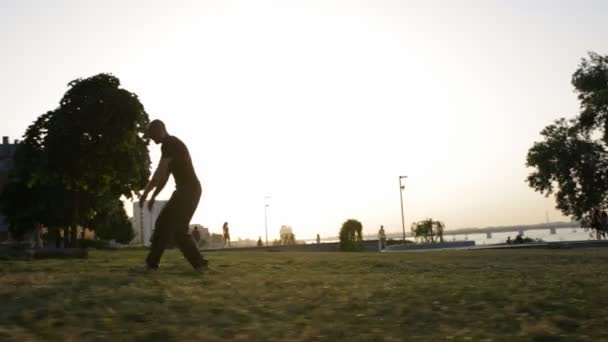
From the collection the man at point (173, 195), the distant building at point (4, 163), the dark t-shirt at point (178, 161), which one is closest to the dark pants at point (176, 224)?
the man at point (173, 195)

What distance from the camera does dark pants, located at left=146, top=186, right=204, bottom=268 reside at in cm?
805

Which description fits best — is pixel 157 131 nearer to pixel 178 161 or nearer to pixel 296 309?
pixel 178 161

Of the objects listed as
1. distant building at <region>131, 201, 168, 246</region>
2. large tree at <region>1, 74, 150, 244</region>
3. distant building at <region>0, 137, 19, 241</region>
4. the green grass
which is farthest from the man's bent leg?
distant building at <region>0, 137, 19, 241</region>

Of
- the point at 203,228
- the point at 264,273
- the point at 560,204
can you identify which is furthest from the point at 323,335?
Result: the point at 203,228

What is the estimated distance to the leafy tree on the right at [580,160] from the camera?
45656 mm

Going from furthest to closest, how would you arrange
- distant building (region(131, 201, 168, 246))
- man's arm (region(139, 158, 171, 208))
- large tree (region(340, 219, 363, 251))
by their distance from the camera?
distant building (region(131, 201, 168, 246)) → large tree (region(340, 219, 363, 251)) → man's arm (region(139, 158, 171, 208))

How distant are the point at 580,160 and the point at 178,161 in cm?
4396

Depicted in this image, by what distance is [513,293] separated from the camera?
611 centimetres

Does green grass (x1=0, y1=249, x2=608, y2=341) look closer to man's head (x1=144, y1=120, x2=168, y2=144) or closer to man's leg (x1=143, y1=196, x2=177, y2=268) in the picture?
man's leg (x1=143, y1=196, x2=177, y2=268)

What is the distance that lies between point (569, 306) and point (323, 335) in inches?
95.4

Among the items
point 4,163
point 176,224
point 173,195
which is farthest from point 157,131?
point 4,163

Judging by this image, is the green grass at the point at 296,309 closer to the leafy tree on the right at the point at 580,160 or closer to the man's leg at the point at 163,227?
the man's leg at the point at 163,227

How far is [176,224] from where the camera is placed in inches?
319

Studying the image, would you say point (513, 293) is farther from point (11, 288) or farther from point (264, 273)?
point (11, 288)
